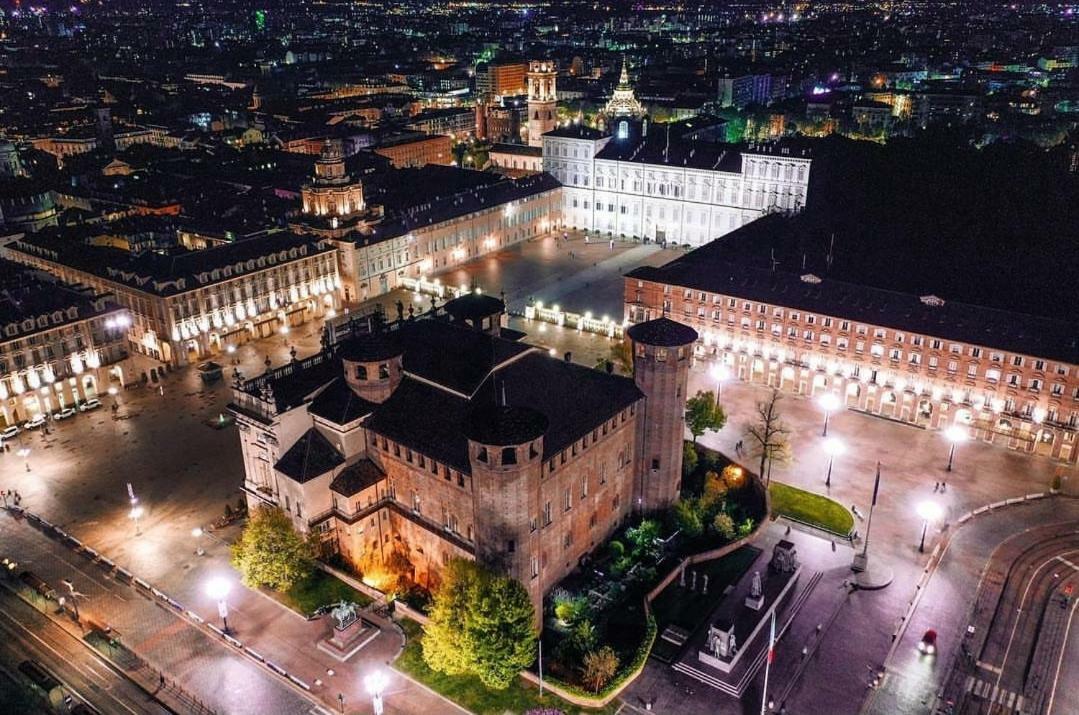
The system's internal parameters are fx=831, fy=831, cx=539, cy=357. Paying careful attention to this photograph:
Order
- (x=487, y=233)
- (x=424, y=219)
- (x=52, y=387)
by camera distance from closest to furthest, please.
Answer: (x=52, y=387)
(x=424, y=219)
(x=487, y=233)

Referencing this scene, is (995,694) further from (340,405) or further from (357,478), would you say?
(340,405)

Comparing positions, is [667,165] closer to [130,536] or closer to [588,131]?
[588,131]

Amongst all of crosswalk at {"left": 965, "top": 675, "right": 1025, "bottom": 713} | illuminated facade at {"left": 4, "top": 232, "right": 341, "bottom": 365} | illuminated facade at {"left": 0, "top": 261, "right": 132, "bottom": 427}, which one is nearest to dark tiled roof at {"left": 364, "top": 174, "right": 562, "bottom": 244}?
illuminated facade at {"left": 4, "top": 232, "right": 341, "bottom": 365}

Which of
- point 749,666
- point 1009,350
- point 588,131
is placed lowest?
point 749,666

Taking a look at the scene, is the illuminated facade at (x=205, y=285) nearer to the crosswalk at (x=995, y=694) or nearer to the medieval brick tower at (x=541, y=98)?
the medieval brick tower at (x=541, y=98)

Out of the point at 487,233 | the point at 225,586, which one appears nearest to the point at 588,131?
the point at 487,233

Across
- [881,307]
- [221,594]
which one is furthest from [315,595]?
[881,307]

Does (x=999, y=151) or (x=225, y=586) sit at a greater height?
(x=999, y=151)

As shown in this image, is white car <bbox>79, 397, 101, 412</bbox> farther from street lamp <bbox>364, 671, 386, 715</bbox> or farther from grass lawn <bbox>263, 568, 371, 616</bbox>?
street lamp <bbox>364, 671, 386, 715</bbox>
